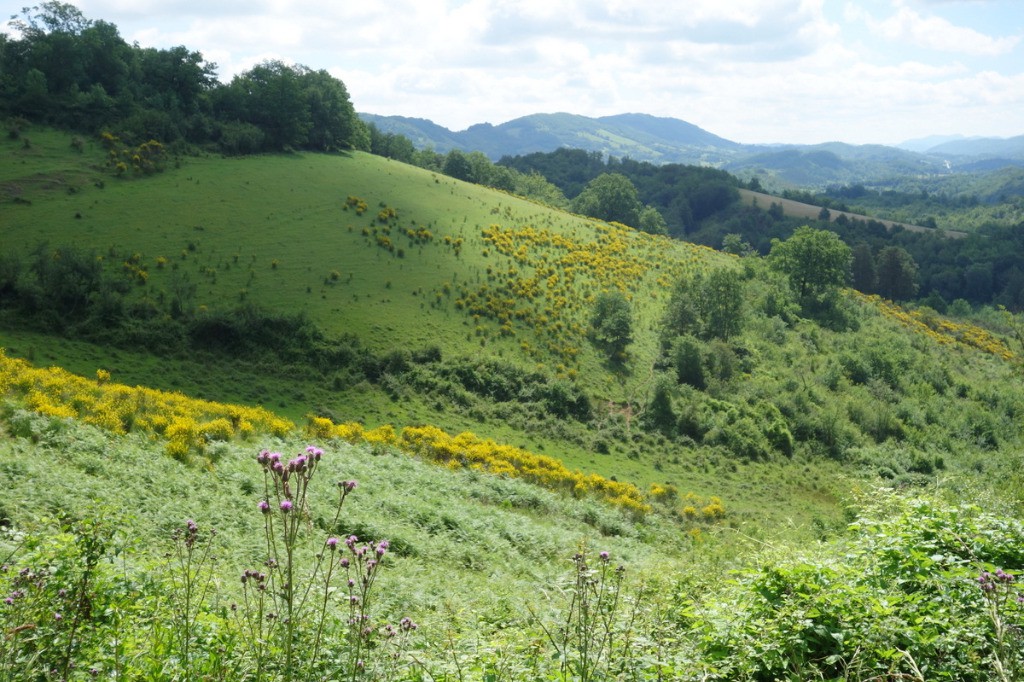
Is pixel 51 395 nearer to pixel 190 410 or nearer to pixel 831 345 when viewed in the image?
pixel 190 410

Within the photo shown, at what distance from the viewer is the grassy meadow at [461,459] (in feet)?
15.7

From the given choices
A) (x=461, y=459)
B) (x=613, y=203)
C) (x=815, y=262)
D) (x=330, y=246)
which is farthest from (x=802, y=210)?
(x=461, y=459)

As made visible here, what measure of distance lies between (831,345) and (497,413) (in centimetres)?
3406

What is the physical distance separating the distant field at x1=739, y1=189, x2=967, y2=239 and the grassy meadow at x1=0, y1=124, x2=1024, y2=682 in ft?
293

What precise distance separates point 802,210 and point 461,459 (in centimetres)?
16178

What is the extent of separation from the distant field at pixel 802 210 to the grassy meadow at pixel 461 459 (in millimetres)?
89231

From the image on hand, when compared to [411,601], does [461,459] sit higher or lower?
Answer: lower

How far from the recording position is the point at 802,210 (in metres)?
160

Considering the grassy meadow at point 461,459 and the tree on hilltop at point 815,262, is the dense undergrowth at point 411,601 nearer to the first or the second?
the grassy meadow at point 461,459

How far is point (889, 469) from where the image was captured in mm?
32125

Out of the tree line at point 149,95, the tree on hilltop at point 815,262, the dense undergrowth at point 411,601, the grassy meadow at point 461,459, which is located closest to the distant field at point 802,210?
the grassy meadow at point 461,459

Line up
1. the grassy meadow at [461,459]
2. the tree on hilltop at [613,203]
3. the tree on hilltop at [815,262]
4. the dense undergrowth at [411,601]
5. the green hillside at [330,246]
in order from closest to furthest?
the dense undergrowth at [411,601], the grassy meadow at [461,459], the green hillside at [330,246], the tree on hilltop at [815,262], the tree on hilltop at [613,203]

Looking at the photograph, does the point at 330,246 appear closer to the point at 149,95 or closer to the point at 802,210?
the point at 149,95

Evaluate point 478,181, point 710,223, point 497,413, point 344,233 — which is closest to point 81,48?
point 344,233
